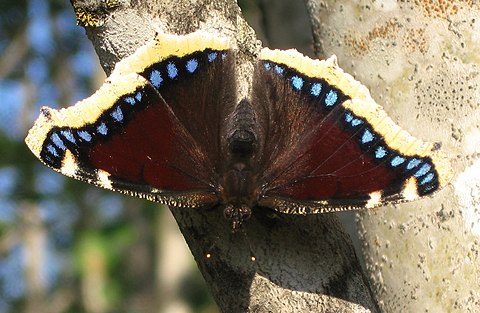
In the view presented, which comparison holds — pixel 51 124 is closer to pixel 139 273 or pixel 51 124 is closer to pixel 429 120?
pixel 429 120

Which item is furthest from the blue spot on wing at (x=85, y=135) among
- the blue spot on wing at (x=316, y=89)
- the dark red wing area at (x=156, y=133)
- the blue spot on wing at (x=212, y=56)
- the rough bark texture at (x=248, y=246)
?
the blue spot on wing at (x=316, y=89)

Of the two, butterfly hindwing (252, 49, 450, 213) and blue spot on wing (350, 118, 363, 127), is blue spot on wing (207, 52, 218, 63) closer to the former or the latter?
butterfly hindwing (252, 49, 450, 213)

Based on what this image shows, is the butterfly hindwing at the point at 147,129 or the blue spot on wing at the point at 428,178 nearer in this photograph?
the blue spot on wing at the point at 428,178

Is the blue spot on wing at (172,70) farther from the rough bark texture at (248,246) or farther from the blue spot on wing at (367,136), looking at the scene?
the blue spot on wing at (367,136)

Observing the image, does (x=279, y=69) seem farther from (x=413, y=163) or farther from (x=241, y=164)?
(x=413, y=163)

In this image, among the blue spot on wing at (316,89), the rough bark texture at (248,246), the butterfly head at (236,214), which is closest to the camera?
the rough bark texture at (248,246)

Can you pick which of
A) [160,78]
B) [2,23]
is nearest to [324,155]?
[160,78]

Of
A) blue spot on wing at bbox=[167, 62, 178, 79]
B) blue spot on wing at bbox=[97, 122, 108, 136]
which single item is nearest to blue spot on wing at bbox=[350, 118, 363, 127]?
blue spot on wing at bbox=[167, 62, 178, 79]
